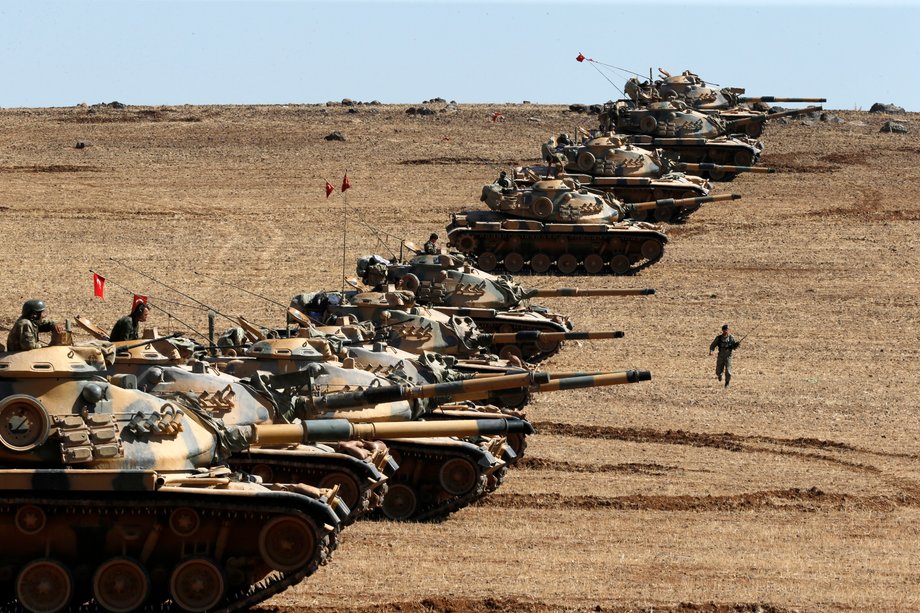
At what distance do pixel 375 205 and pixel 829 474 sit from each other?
1231 inches

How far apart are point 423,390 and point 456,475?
1935 mm

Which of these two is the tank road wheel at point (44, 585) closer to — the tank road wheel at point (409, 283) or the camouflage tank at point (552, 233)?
the tank road wheel at point (409, 283)

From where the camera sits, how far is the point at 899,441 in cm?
2777

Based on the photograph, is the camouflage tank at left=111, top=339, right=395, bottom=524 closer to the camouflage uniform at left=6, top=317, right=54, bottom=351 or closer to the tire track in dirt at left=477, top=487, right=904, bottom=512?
the camouflage uniform at left=6, top=317, right=54, bottom=351

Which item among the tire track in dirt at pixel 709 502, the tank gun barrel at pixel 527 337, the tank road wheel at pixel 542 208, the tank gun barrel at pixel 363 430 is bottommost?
the tire track in dirt at pixel 709 502

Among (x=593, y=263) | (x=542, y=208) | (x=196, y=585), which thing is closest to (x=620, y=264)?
(x=593, y=263)

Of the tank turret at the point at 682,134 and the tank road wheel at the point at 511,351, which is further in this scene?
the tank turret at the point at 682,134

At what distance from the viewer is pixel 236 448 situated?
18.7m

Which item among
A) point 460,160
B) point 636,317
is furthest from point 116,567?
point 460,160

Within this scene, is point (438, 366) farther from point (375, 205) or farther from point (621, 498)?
point (375, 205)

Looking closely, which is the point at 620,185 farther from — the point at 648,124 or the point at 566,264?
the point at 648,124

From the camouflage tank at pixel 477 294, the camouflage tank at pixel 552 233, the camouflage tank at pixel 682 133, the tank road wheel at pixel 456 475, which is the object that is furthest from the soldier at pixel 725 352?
the camouflage tank at pixel 682 133

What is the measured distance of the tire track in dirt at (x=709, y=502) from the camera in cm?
2273

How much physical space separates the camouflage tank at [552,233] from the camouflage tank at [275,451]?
22.4 m
